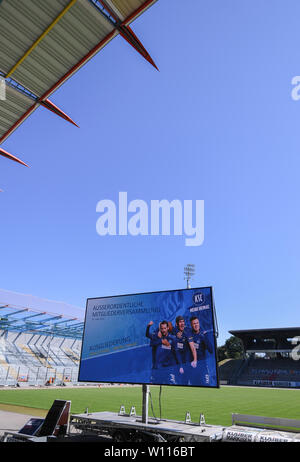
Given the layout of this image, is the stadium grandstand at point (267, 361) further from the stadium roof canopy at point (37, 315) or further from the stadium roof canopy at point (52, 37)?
the stadium roof canopy at point (52, 37)

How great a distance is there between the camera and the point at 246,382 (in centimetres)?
5703

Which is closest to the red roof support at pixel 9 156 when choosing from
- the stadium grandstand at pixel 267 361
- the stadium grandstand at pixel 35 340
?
the stadium grandstand at pixel 35 340

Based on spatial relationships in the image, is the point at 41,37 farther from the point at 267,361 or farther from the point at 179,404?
the point at 267,361

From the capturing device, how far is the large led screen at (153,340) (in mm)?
9227

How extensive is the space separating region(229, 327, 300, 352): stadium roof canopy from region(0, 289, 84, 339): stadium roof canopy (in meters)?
31.9

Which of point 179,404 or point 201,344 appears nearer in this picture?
point 201,344

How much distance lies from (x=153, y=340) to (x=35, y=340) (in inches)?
1911

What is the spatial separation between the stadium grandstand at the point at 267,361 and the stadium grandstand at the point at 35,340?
30540 mm

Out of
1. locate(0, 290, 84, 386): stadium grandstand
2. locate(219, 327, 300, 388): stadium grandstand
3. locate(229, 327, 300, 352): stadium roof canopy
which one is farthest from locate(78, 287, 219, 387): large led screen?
locate(229, 327, 300, 352): stadium roof canopy

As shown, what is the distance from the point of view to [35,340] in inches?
2062

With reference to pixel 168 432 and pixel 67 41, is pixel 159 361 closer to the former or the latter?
pixel 168 432

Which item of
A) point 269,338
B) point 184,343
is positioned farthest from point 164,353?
point 269,338

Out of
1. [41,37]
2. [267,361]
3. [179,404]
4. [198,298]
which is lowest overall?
[267,361]
